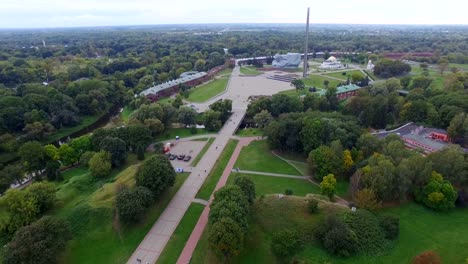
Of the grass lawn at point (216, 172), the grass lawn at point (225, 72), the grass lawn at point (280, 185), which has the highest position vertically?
the grass lawn at point (225, 72)

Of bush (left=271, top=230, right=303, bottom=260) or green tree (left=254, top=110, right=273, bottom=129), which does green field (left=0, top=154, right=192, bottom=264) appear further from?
green tree (left=254, top=110, right=273, bottom=129)

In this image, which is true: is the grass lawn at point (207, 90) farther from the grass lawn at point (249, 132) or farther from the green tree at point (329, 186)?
the green tree at point (329, 186)

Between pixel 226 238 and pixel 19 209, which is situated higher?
pixel 226 238

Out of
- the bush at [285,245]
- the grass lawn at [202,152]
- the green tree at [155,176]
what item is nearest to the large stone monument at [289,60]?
the grass lawn at [202,152]

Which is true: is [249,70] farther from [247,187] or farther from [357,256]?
[357,256]

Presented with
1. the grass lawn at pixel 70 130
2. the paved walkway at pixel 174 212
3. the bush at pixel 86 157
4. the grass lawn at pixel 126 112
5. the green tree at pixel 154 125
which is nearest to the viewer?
the paved walkway at pixel 174 212

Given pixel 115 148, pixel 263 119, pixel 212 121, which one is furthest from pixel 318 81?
pixel 115 148
